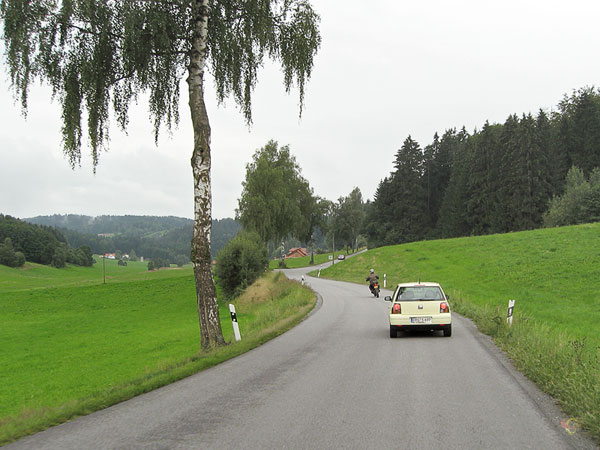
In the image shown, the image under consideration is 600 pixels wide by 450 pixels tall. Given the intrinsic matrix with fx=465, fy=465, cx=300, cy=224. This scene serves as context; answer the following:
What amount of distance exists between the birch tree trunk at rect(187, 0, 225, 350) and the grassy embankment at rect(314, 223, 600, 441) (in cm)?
675

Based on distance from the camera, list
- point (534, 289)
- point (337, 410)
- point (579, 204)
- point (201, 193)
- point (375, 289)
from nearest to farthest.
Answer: point (337, 410), point (201, 193), point (534, 289), point (375, 289), point (579, 204)

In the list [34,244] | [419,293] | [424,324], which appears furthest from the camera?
[34,244]

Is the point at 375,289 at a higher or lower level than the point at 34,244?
lower

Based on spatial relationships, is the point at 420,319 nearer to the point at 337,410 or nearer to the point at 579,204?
the point at 337,410

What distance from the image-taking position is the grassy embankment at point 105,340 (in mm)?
7650

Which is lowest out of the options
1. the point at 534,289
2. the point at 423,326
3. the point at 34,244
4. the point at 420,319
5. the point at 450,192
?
the point at 534,289

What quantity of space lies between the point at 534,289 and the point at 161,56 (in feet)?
84.6

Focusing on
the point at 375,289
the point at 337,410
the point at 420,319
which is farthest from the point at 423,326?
the point at 375,289

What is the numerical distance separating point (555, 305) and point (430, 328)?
44.7 ft

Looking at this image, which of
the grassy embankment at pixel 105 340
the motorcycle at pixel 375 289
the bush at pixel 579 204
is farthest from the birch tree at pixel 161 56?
the bush at pixel 579 204

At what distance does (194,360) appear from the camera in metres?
9.61

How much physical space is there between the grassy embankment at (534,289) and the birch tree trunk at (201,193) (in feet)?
22.2

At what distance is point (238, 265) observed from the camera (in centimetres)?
3794

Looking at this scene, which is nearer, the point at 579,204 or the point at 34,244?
the point at 579,204
